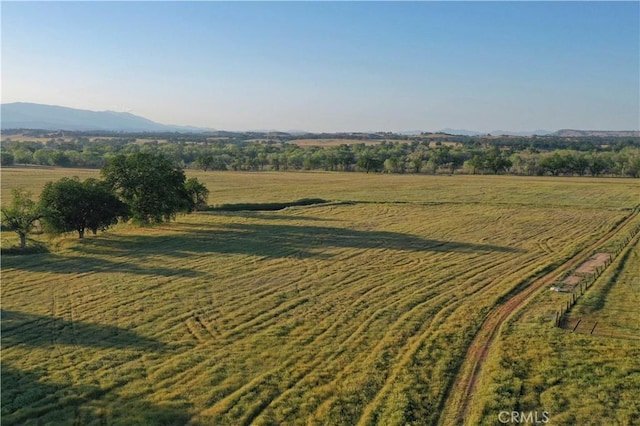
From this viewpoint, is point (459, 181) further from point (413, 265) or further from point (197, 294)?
point (197, 294)

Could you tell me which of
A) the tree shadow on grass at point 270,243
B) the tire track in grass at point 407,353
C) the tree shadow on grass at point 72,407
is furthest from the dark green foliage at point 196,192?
the tree shadow on grass at point 72,407

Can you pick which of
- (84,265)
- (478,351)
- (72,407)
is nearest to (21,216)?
(84,265)

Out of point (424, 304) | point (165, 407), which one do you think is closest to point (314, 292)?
point (424, 304)

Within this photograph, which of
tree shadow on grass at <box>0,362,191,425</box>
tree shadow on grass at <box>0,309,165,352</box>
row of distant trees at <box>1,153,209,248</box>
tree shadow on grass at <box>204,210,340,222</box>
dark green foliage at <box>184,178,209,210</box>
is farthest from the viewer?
dark green foliage at <box>184,178,209,210</box>

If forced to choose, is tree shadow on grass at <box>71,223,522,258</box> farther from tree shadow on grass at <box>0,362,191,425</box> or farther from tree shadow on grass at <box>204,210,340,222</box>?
tree shadow on grass at <box>0,362,191,425</box>

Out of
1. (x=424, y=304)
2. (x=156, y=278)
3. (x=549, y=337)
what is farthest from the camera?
(x=156, y=278)

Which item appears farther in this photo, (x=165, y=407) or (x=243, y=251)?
(x=243, y=251)

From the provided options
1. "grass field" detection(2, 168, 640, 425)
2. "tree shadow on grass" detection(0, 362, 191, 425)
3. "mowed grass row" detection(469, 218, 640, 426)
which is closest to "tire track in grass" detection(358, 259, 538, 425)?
"grass field" detection(2, 168, 640, 425)
